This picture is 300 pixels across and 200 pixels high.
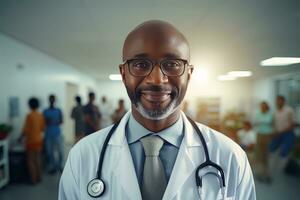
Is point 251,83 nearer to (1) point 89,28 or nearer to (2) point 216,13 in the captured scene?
(2) point 216,13

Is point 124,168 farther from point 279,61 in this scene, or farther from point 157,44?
point 279,61

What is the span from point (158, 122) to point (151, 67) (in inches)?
8.1

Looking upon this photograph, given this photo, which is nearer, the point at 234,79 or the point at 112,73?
the point at 112,73

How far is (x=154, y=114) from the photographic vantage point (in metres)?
0.69

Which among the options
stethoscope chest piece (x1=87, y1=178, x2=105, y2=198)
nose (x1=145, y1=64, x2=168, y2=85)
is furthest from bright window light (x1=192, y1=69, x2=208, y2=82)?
stethoscope chest piece (x1=87, y1=178, x2=105, y2=198)

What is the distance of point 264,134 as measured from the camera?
1.07 meters

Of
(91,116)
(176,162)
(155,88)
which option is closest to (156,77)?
(155,88)

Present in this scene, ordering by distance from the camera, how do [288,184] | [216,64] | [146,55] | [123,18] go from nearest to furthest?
[146,55] < [123,18] < [216,64] < [288,184]

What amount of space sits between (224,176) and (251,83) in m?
0.48

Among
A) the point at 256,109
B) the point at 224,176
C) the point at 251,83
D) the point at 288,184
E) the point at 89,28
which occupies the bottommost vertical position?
the point at 288,184

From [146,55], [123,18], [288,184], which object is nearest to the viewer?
[146,55]

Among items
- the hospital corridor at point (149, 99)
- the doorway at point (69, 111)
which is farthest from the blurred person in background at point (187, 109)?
the doorway at point (69, 111)

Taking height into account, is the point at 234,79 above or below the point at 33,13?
below

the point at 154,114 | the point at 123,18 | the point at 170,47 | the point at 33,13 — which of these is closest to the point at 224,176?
the point at 154,114
